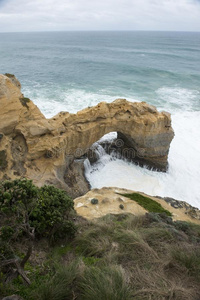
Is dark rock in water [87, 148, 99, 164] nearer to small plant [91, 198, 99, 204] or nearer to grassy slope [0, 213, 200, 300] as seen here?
small plant [91, 198, 99, 204]

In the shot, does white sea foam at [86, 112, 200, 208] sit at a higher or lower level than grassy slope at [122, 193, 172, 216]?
lower

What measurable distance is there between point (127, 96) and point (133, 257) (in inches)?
1208

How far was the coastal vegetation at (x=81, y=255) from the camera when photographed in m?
5.70

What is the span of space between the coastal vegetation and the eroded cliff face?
16.5ft

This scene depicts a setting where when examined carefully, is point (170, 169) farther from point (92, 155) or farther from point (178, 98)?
point (178, 98)

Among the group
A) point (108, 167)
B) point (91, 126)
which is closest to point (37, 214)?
point (91, 126)

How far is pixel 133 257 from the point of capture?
7.69m

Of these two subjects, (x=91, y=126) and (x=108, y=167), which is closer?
(x=91, y=126)

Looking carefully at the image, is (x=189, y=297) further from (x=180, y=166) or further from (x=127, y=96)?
(x=127, y=96)

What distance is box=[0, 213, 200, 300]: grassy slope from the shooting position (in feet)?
18.6

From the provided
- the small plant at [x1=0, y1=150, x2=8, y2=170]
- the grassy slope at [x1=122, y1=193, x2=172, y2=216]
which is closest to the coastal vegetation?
the grassy slope at [x1=122, y1=193, x2=172, y2=216]

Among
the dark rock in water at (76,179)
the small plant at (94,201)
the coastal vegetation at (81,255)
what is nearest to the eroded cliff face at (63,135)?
the dark rock in water at (76,179)

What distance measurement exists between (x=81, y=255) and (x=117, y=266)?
5.67 feet

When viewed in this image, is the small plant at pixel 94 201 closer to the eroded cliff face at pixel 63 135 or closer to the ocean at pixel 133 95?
the eroded cliff face at pixel 63 135
